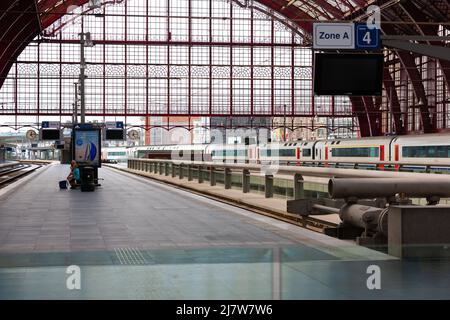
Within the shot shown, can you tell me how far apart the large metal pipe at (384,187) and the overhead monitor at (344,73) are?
33.3 feet

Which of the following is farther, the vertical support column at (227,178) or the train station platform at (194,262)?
the vertical support column at (227,178)

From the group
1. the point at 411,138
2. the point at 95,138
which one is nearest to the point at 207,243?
the point at 95,138

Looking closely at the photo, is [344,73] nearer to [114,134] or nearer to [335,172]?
[335,172]

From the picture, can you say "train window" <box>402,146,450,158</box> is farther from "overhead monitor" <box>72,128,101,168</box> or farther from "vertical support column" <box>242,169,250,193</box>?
"overhead monitor" <box>72,128,101,168</box>

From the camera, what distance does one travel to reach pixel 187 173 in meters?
32.2

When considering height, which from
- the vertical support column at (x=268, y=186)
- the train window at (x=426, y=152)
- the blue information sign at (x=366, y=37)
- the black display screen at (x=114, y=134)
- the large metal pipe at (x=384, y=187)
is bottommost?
the vertical support column at (x=268, y=186)

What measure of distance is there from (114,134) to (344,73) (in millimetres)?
25287

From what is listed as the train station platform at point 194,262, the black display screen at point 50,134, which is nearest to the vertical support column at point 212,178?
the train station platform at point 194,262

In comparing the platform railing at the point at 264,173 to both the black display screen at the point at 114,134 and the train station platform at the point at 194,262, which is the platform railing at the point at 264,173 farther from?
the black display screen at the point at 114,134

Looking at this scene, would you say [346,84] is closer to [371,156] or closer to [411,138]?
[411,138]

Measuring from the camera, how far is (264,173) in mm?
18703

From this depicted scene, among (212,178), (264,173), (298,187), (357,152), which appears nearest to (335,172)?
(298,187)

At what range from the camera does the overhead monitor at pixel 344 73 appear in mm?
19281

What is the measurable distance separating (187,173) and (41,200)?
13.5m
